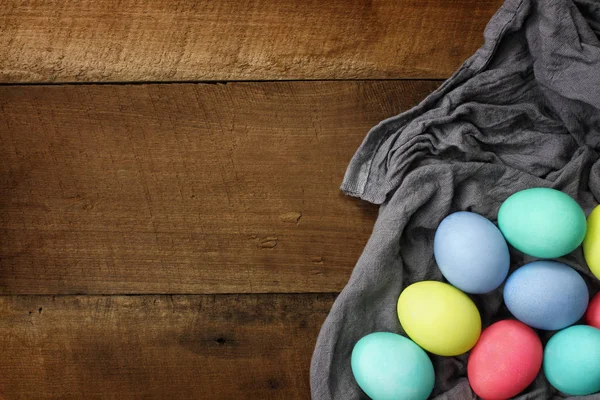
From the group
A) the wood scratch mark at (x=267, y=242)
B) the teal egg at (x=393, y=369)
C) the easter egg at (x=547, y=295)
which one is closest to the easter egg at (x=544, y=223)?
the easter egg at (x=547, y=295)

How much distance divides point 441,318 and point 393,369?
0.08 meters

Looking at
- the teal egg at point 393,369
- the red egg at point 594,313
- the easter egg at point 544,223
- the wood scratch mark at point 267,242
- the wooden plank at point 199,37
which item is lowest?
the teal egg at point 393,369

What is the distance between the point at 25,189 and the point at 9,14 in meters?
0.24

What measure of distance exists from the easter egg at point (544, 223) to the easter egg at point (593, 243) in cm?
3

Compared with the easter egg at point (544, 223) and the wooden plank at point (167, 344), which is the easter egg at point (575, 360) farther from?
the wooden plank at point (167, 344)

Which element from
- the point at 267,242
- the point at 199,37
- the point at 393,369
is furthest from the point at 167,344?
the point at 199,37

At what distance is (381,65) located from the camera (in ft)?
2.68

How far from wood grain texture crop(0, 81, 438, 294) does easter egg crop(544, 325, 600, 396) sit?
0.27 m

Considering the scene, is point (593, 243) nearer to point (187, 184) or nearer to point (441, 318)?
point (441, 318)

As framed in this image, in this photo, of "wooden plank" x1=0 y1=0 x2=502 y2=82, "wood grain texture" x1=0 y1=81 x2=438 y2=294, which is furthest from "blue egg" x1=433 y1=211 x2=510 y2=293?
"wooden plank" x1=0 y1=0 x2=502 y2=82

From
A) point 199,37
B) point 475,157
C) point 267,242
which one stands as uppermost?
point 199,37

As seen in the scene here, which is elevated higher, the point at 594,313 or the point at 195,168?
the point at 195,168

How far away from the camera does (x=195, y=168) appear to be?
2.66 feet

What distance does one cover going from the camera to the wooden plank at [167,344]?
0.81 metres
